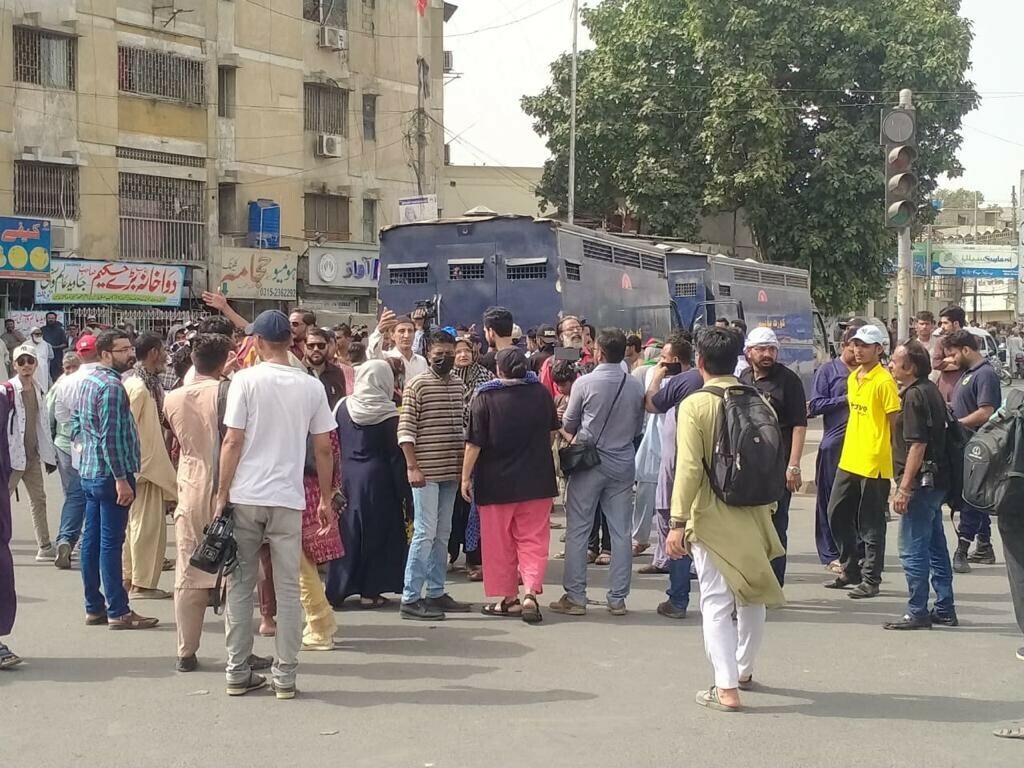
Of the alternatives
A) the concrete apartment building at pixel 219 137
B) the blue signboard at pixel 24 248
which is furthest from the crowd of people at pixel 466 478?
the concrete apartment building at pixel 219 137

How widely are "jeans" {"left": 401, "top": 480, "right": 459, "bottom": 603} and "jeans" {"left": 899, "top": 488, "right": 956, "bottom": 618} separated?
2.81m

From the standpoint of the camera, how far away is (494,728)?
216 inches

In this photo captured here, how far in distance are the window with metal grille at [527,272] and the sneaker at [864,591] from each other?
8435 mm

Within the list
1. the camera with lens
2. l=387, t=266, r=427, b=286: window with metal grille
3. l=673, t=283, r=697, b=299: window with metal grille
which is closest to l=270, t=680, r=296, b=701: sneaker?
the camera with lens

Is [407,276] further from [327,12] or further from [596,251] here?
[327,12]

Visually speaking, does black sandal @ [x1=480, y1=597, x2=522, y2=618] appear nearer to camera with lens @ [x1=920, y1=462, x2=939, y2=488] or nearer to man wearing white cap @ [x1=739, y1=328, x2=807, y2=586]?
man wearing white cap @ [x1=739, y1=328, x2=807, y2=586]

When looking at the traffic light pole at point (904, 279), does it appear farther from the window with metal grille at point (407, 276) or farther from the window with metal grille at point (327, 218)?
the window with metal grille at point (327, 218)

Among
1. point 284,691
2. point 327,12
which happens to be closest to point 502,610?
point 284,691

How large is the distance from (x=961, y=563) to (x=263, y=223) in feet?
73.5

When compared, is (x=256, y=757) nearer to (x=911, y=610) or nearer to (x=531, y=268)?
(x=911, y=610)

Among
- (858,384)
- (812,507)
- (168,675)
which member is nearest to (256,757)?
(168,675)

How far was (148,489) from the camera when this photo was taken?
8.30 metres

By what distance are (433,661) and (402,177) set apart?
2799cm

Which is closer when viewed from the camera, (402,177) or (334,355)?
(334,355)
